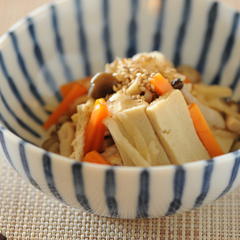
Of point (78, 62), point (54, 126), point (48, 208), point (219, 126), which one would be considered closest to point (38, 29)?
point (78, 62)

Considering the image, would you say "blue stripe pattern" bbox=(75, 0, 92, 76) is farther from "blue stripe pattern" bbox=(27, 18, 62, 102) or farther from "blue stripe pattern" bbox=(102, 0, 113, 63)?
"blue stripe pattern" bbox=(27, 18, 62, 102)

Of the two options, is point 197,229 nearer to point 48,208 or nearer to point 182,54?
point 48,208

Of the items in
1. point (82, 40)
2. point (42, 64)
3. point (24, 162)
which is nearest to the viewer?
point (24, 162)

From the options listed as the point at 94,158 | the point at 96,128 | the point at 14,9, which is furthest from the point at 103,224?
the point at 14,9

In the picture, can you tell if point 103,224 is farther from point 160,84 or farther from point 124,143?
point 160,84

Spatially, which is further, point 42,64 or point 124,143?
point 42,64

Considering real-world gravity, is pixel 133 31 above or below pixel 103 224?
above

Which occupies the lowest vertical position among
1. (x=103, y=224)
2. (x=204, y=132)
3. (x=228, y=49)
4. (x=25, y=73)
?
(x=103, y=224)
